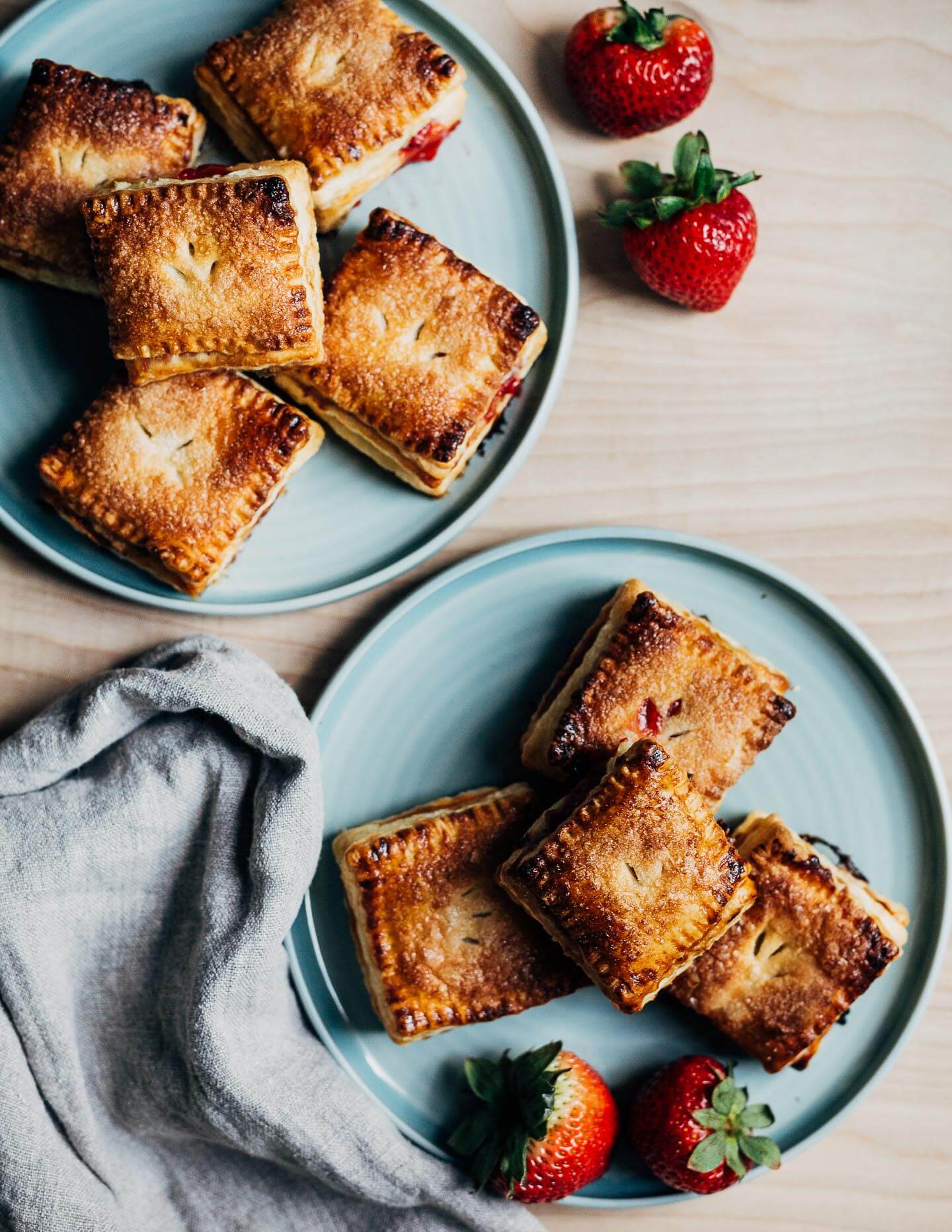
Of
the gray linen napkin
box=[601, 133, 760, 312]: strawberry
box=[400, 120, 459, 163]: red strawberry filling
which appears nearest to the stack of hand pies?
the gray linen napkin

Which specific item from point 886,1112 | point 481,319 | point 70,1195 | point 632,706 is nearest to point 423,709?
point 632,706

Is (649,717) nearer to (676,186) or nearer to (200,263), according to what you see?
(676,186)

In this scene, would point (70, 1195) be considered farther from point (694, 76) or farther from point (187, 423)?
point (694, 76)

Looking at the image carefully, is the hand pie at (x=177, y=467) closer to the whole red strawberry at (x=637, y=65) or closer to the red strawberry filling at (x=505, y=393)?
the red strawberry filling at (x=505, y=393)

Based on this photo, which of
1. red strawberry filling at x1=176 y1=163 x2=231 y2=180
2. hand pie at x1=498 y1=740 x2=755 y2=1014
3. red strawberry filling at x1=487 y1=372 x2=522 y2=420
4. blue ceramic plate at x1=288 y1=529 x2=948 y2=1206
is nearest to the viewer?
hand pie at x1=498 y1=740 x2=755 y2=1014

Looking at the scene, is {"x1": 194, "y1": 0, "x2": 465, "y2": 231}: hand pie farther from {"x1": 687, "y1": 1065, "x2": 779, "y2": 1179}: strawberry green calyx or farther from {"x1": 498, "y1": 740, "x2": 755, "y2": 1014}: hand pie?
{"x1": 687, "y1": 1065, "x2": 779, "y2": 1179}: strawberry green calyx
